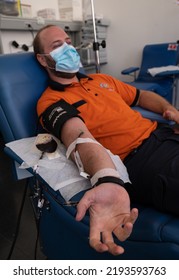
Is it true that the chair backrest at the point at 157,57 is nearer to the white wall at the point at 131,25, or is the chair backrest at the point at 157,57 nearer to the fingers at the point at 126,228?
the white wall at the point at 131,25

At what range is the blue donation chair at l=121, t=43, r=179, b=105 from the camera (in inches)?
109

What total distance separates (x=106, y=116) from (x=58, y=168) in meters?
0.42

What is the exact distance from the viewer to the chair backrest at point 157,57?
309cm

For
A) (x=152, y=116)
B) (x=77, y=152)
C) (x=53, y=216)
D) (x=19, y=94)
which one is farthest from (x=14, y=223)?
(x=152, y=116)

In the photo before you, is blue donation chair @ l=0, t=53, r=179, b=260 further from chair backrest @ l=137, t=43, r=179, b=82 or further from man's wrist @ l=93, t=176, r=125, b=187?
chair backrest @ l=137, t=43, r=179, b=82

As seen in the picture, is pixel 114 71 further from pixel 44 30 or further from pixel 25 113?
pixel 25 113

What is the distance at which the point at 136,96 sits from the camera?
1516 millimetres

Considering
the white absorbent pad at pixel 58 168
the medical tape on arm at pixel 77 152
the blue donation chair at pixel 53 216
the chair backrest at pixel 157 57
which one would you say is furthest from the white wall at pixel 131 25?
the medical tape on arm at pixel 77 152

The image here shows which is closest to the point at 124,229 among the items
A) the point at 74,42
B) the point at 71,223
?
the point at 71,223

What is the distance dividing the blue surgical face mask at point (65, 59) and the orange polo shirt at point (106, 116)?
112mm

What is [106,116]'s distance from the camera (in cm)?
119

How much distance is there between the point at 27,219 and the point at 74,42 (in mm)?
2893

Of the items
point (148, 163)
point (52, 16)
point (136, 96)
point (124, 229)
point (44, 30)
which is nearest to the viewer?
point (124, 229)

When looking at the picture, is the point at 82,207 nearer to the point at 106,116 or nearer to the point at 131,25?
the point at 106,116
